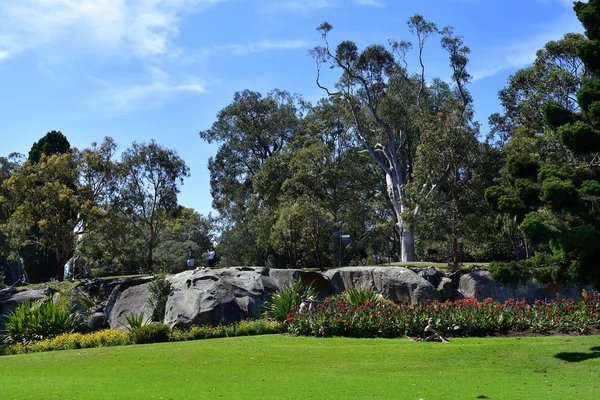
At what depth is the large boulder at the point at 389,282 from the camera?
961 inches

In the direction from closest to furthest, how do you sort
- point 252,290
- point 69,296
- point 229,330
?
point 229,330 < point 252,290 < point 69,296

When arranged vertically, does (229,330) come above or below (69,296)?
below

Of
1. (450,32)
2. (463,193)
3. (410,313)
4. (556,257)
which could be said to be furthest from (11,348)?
(450,32)

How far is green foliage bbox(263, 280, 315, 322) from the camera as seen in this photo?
2189cm

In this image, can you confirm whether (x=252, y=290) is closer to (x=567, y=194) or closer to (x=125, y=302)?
(x=125, y=302)

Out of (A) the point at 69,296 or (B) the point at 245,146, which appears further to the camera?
(B) the point at 245,146

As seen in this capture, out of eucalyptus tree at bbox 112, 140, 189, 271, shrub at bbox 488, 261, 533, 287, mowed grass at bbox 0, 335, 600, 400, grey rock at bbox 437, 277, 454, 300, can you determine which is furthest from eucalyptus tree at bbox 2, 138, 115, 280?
shrub at bbox 488, 261, 533, 287

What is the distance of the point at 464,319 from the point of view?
18609 millimetres

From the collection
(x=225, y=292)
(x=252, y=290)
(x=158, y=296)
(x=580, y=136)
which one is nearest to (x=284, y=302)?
(x=225, y=292)

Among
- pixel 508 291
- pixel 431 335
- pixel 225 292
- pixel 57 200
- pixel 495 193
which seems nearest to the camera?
pixel 495 193

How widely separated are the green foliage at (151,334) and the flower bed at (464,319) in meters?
5.09

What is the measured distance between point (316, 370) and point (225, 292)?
9947mm

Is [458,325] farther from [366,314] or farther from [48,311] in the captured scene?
[48,311]

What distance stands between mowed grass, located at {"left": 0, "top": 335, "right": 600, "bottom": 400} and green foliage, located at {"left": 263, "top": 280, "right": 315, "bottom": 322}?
10.3 feet
